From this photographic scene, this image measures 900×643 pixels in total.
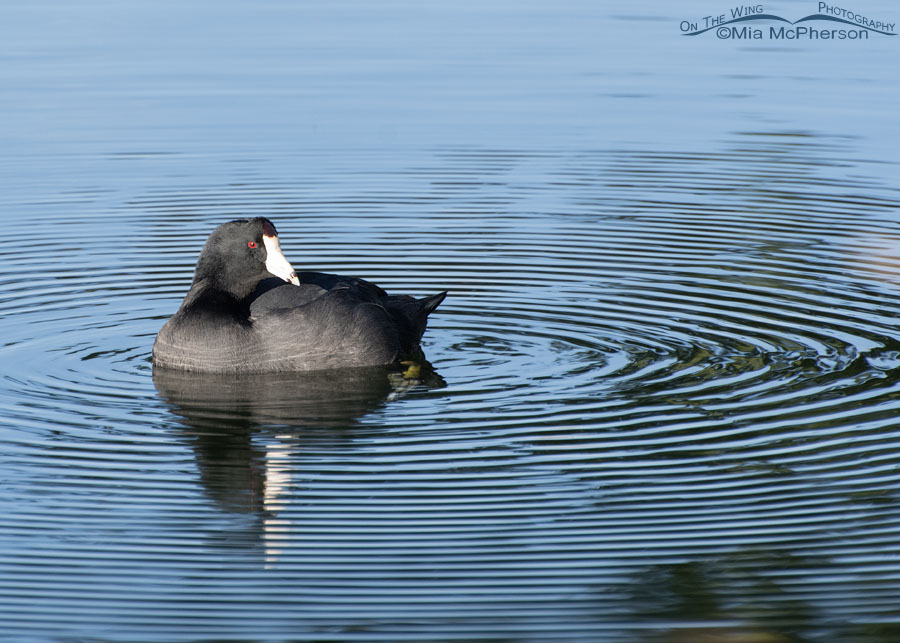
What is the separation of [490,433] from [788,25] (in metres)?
20.7

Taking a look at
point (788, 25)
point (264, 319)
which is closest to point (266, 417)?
point (264, 319)

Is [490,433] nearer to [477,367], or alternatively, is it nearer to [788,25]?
[477,367]

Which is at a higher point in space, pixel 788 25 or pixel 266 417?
pixel 788 25

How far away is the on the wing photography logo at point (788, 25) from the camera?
2717 centimetres

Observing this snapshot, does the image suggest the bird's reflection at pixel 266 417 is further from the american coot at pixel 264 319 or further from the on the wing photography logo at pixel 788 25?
the on the wing photography logo at pixel 788 25

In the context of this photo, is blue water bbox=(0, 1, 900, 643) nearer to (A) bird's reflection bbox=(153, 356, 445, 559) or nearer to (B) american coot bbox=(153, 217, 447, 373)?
(A) bird's reflection bbox=(153, 356, 445, 559)

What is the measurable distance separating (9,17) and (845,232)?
19.3 meters

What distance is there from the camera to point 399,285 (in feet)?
43.6

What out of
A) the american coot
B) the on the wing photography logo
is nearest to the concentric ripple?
the american coot

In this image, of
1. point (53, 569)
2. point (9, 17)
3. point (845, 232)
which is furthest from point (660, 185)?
point (9, 17)

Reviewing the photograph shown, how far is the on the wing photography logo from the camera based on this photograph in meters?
27.2

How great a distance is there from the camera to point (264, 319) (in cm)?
1116

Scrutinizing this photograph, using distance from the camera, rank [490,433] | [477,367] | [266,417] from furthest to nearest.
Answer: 1. [477,367]
2. [266,417]
3. [490,433]

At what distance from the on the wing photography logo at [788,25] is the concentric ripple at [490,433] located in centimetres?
1148
